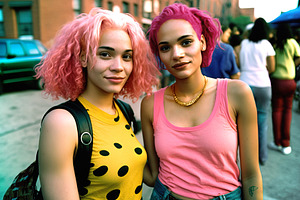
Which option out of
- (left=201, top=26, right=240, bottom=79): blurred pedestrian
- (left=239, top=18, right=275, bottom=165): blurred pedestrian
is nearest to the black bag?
(left=201, top=26, right=240, bottom=79): blurred pedestrian

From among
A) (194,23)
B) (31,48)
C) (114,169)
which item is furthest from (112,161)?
(31,48)

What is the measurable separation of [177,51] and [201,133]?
0.54m

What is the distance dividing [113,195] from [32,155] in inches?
119

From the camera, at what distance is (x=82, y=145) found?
123 cm

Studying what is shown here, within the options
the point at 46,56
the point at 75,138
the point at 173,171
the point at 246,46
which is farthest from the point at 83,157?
the point at 246,46

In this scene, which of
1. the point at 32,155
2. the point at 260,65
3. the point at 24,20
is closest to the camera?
the point at 260,65

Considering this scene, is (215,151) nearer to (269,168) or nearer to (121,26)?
(121,26)

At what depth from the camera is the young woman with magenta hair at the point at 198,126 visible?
1422 millimetres

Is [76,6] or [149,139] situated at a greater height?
[76,6]

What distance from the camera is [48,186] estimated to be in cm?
117

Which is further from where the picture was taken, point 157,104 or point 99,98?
point 157,104

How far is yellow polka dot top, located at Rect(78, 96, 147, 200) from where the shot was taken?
4.21ft

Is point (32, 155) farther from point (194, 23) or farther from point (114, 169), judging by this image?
point (194, 23)

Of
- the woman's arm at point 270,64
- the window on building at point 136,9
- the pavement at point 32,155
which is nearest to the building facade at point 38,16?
the window on building at point 136,9
